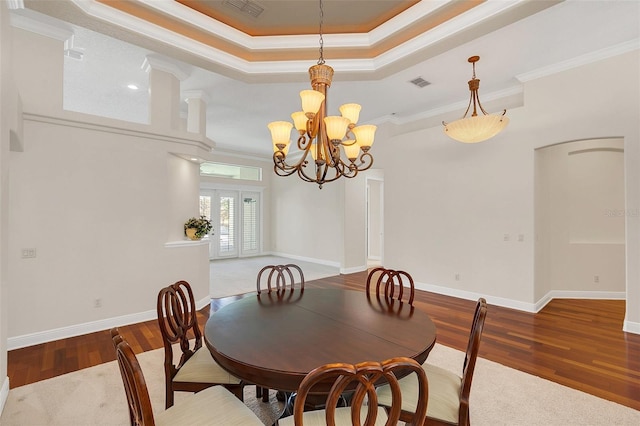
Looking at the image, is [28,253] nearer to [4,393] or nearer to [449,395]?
[4,393]

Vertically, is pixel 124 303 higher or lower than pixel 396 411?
lower

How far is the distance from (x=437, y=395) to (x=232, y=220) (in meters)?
8.73

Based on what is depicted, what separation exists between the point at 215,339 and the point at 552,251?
5935mm

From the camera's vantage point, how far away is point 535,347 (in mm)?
3244

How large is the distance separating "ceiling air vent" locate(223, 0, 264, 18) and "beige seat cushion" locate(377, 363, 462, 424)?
3509mm

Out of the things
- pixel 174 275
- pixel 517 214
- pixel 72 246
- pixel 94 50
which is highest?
pixel 94 50

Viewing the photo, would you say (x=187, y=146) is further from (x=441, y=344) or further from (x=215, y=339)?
(x=441, y=344)

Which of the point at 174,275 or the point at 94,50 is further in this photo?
the point at 174,275

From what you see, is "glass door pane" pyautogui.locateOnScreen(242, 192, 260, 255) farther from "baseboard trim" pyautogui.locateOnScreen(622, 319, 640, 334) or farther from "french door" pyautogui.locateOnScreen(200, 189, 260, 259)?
"baseboard trim" pyautogui.locateOnScreen(622, 319, 640, 334)

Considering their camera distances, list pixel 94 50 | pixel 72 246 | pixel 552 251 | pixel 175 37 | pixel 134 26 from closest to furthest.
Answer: pixel 134 26 → pixel 175 37 → pixel 72 246 → pixel 94 50 → pixel 552 251

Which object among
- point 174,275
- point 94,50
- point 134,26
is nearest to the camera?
point 134,26

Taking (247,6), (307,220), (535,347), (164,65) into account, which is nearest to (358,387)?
(535,347)

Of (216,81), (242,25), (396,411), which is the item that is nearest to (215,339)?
(396,411)

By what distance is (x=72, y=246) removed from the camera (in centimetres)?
355
